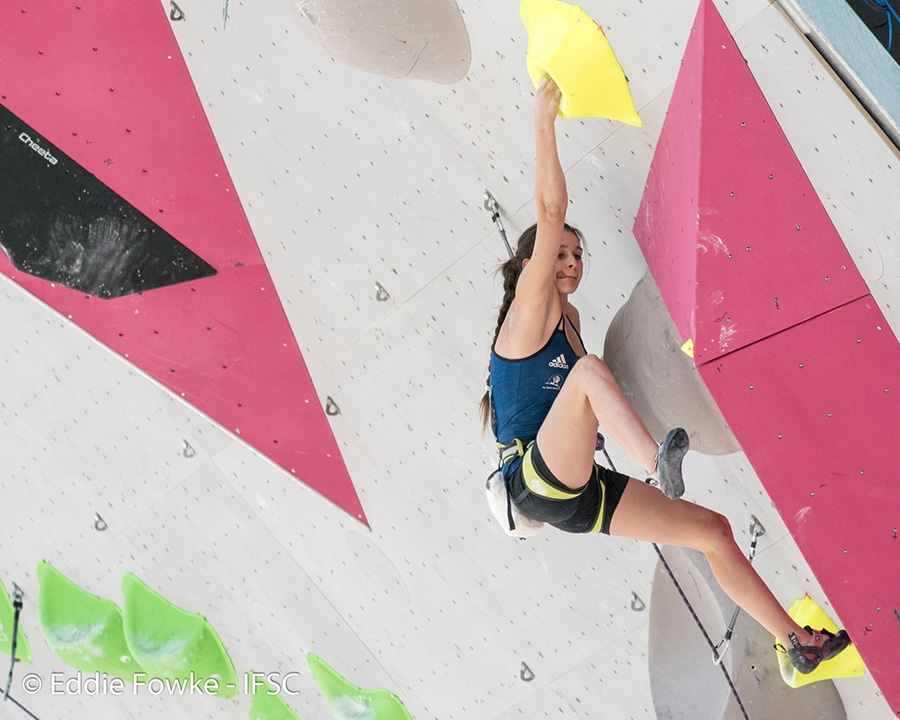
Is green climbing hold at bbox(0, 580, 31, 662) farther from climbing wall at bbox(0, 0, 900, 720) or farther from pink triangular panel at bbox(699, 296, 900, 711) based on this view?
pink triangular panel at bbox(699, 296, 900, 711)

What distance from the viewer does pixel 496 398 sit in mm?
1921

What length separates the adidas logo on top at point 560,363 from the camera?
1837mm

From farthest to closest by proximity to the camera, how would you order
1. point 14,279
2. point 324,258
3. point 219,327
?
point 14,279 < point 219,327 < point 324,258

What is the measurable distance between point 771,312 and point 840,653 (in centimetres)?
86

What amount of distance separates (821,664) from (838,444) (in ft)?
2.14

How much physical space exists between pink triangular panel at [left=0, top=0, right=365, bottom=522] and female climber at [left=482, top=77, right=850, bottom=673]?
2.66 ft

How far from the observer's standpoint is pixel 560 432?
65.9 inches

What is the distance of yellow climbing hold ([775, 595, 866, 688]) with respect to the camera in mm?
1971

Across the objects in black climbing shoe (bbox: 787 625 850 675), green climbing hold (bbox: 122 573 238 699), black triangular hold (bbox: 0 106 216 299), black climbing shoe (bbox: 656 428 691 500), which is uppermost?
black triangular hold (bbox: 0 106 216 299)

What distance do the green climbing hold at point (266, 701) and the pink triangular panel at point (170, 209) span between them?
820 millimetres

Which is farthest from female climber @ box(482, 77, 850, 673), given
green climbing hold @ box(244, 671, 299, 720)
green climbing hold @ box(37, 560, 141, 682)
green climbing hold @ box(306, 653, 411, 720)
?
green climbing hold @ box(37, 560, 141, 682)

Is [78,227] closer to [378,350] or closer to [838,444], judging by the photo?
[378,350]

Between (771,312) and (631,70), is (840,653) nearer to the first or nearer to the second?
(771,312)

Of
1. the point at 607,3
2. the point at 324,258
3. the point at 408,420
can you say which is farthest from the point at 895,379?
the point at 324,258
